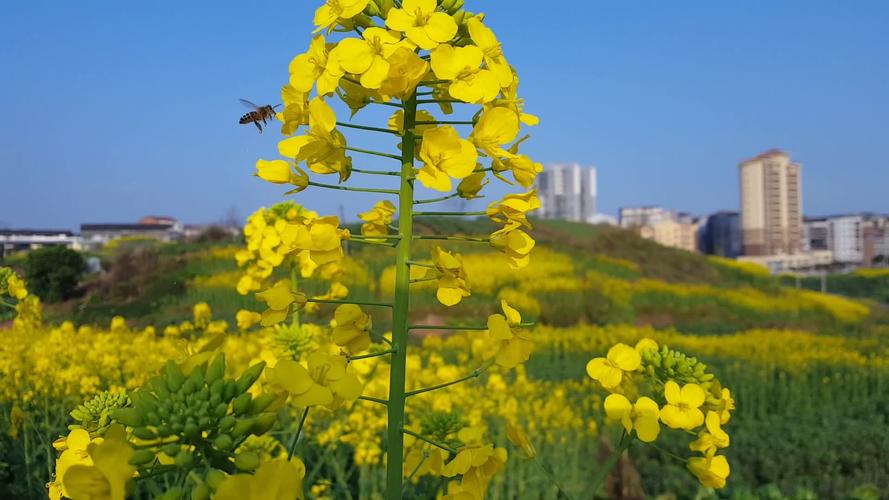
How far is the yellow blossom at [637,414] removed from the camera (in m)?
1.41

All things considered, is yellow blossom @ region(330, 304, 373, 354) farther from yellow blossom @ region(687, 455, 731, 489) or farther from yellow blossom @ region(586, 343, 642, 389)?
yellow blossom @ region(687, 455, 731, 489)

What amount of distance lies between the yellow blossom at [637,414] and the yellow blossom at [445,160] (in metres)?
0.62

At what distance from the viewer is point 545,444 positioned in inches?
211

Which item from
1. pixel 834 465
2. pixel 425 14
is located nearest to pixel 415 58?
pixel 425 14

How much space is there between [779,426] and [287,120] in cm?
686

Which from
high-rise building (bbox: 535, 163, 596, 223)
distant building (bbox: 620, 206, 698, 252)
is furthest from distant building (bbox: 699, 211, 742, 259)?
high-rise building (bbox: 535, 163, 596, 223)

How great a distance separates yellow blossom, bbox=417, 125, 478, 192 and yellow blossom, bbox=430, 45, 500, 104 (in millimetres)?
79

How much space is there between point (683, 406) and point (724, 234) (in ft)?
285

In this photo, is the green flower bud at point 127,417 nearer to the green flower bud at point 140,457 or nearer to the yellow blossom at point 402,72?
the green flower bud at point 140,457

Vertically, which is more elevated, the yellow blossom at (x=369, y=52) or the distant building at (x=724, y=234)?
the distant building at (x=724, y=234)

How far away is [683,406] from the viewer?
1.52 meters

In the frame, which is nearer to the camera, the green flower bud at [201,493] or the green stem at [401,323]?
the green flower bud at [201,493]

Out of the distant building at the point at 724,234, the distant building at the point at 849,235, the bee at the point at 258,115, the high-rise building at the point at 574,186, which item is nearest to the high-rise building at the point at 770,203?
the distant building at the point at 724,234

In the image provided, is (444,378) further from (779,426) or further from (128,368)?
(779,426)
